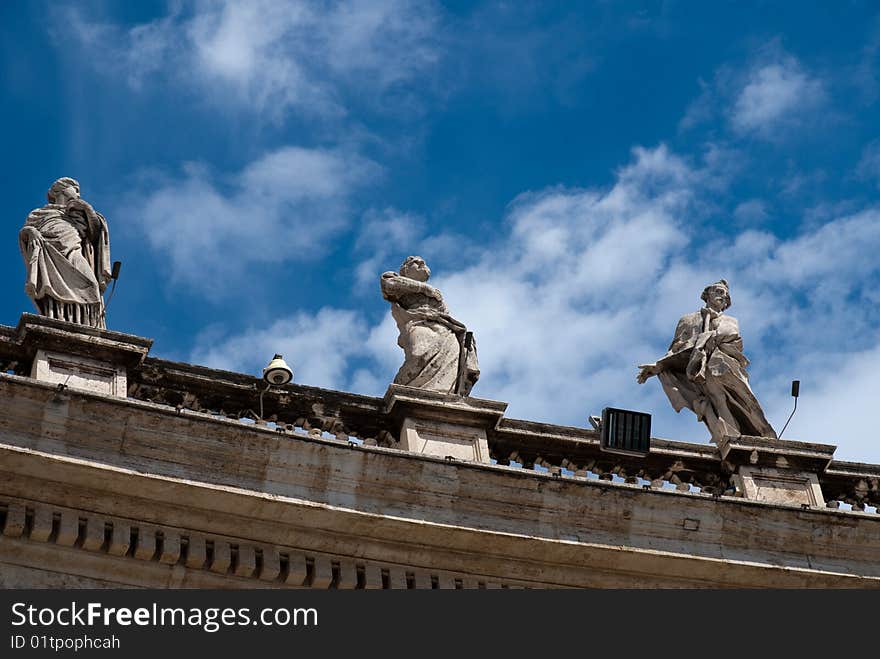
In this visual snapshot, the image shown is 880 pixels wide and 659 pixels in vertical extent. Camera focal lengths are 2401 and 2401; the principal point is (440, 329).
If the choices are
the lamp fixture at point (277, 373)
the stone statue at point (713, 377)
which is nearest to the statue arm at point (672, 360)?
the stone statue at point (713, 377)

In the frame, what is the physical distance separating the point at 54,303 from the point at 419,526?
5.51 m

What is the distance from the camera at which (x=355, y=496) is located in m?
27.7

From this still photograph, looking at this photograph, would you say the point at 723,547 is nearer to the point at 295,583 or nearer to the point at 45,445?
the point at 295,583

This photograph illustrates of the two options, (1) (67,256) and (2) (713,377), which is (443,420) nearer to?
(2) (713,377)

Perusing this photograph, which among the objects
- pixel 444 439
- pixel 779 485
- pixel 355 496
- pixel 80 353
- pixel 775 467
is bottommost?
pixel 355 496

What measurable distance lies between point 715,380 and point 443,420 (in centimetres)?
413

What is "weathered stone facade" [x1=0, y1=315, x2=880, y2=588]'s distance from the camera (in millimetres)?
26609

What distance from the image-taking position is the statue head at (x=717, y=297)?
3284 cm

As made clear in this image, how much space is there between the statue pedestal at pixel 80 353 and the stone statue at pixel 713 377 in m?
7.48

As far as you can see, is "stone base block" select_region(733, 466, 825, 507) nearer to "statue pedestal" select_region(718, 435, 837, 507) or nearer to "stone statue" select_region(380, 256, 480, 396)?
"statue pedestal" select_region(718, 435, 837, 507)

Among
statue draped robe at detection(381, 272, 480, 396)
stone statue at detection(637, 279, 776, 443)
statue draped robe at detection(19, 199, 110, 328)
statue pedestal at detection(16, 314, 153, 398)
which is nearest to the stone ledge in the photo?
statue pedestal at detection(16, 314, 153, 398)

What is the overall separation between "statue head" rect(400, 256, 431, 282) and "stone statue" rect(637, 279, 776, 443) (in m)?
→ 3.24

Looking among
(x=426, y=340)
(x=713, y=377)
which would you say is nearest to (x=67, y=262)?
(x=426, y=340)
